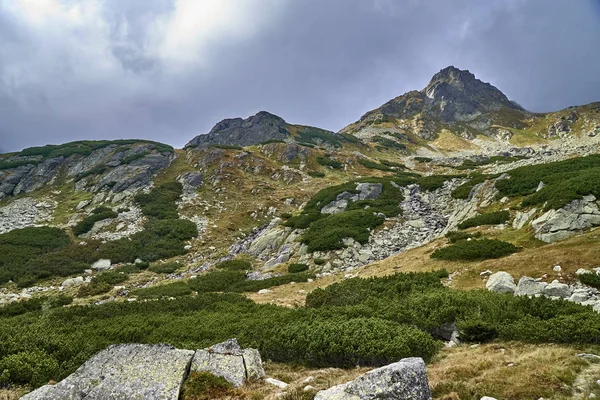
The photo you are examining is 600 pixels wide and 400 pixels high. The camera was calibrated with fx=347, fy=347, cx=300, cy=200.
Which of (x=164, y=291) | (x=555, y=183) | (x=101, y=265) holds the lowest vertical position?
(x=164, y=291)

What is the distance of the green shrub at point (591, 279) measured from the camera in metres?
13.2

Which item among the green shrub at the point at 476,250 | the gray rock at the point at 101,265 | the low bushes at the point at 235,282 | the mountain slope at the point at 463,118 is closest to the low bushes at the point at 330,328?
the green shrub at the point at 476,250

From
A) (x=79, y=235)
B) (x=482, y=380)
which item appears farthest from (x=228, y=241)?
(x=482, y=380)

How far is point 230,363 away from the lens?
8711mm

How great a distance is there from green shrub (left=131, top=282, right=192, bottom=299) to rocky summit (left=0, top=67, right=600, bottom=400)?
198 mm

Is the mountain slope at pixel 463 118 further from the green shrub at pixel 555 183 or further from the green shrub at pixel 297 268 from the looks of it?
the green shrub at pixel 297 268

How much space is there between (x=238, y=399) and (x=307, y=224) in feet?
93.6

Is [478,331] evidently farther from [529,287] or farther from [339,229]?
[339,229]

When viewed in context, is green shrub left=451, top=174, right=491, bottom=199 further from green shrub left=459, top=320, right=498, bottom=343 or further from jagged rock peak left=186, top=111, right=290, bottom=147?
jagged rock peak left=186, top=111, right=290, bottom=147

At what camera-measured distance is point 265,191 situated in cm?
5659

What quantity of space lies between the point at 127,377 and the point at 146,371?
42 centimetres

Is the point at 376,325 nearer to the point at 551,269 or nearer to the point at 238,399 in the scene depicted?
the point at 238,399

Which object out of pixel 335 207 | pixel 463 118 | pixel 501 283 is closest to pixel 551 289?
pixel 501 283

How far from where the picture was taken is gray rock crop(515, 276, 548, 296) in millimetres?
13422
